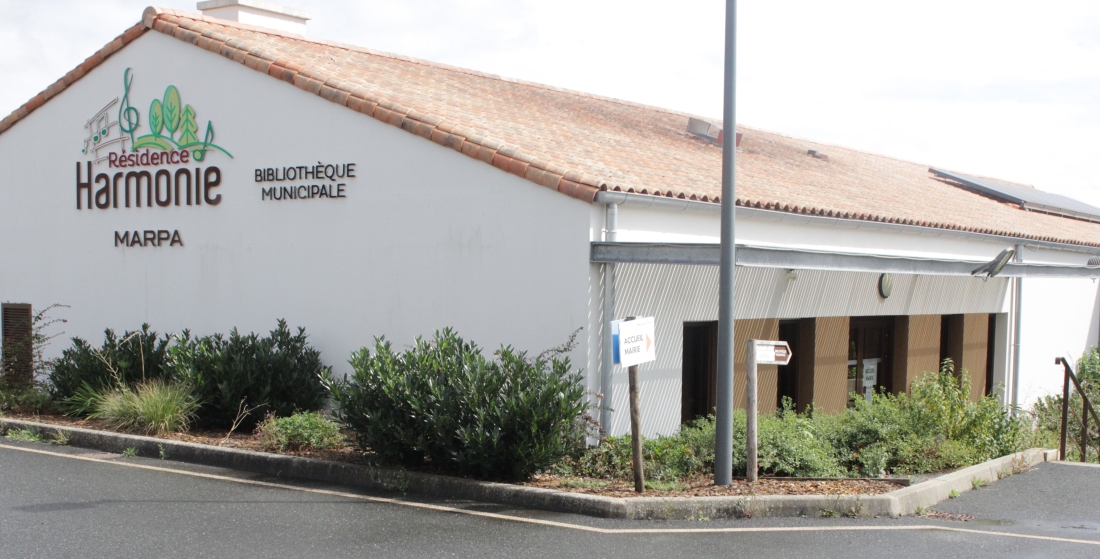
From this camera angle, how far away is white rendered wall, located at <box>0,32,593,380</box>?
11.7 metres

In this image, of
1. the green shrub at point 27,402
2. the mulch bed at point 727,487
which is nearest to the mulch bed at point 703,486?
the mulch bed at point 727,487

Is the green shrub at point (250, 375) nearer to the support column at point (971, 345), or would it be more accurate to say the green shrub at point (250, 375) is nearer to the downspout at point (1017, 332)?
the support column at point (971, 345)

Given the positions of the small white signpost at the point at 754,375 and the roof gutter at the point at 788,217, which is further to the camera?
the roof gutter at the point at 788,217

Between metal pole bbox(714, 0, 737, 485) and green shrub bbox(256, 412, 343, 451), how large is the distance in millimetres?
4250

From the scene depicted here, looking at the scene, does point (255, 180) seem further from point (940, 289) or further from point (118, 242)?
point (940, 289)

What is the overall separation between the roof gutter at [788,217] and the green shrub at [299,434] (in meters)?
3.83

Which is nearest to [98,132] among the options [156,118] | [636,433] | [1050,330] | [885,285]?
[156,118]

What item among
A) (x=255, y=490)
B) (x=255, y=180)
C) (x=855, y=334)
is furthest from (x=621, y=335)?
(x=855, y=334)

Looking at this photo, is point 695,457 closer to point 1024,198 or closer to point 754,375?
point 754,375

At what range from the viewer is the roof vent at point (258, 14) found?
17.6 metres

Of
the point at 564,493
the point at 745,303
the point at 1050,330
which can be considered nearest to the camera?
the point at 564,493

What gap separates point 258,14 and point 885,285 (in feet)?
35.8

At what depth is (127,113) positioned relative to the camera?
51.2 feet

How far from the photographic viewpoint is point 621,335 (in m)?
9.26
